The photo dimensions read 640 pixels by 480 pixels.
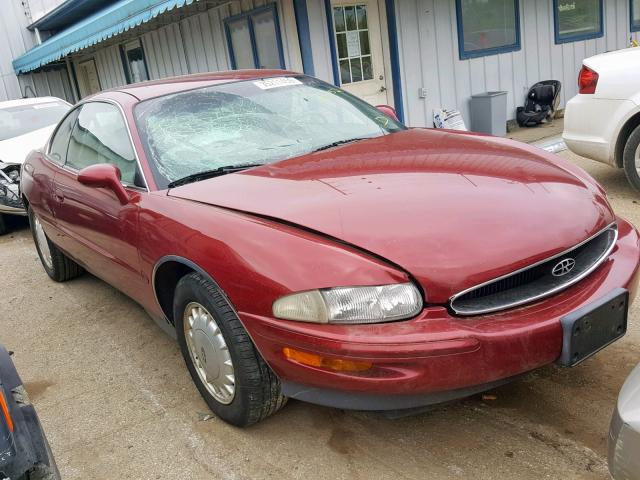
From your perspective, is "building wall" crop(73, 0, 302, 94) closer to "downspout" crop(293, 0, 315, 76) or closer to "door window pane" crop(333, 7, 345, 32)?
"downspout" crop(293, 0, 315, 76)

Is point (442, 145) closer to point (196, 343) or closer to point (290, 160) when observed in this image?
point (290, 160)

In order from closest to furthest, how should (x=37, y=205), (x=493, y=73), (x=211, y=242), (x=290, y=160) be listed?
(x=211, y=242) < (x=290, y=160) < (x=37, y=205) < (x=493, y=73)

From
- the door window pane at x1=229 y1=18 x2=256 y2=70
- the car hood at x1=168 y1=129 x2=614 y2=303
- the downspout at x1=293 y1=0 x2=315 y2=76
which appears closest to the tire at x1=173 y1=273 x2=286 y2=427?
the car hood at x1=168 y1=129 x2=614 y2=303

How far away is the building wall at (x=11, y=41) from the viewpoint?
15.4 metres

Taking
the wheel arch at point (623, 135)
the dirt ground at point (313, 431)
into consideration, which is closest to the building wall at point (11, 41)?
the dirt ground at point (313, 431)

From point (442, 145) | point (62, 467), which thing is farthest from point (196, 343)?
point (442, 145)

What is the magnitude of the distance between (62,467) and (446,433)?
1.65 metres

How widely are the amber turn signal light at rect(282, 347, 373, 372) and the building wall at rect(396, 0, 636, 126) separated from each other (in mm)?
6618

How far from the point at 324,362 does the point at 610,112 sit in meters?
4.00

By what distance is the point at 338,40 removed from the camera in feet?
25.3

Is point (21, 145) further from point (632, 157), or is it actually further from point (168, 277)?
point (632, 157)

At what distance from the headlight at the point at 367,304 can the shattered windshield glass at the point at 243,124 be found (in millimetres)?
1155

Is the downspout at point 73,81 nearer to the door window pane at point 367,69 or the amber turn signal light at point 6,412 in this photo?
the door window pane at point 367,69

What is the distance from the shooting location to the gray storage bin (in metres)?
8.57
